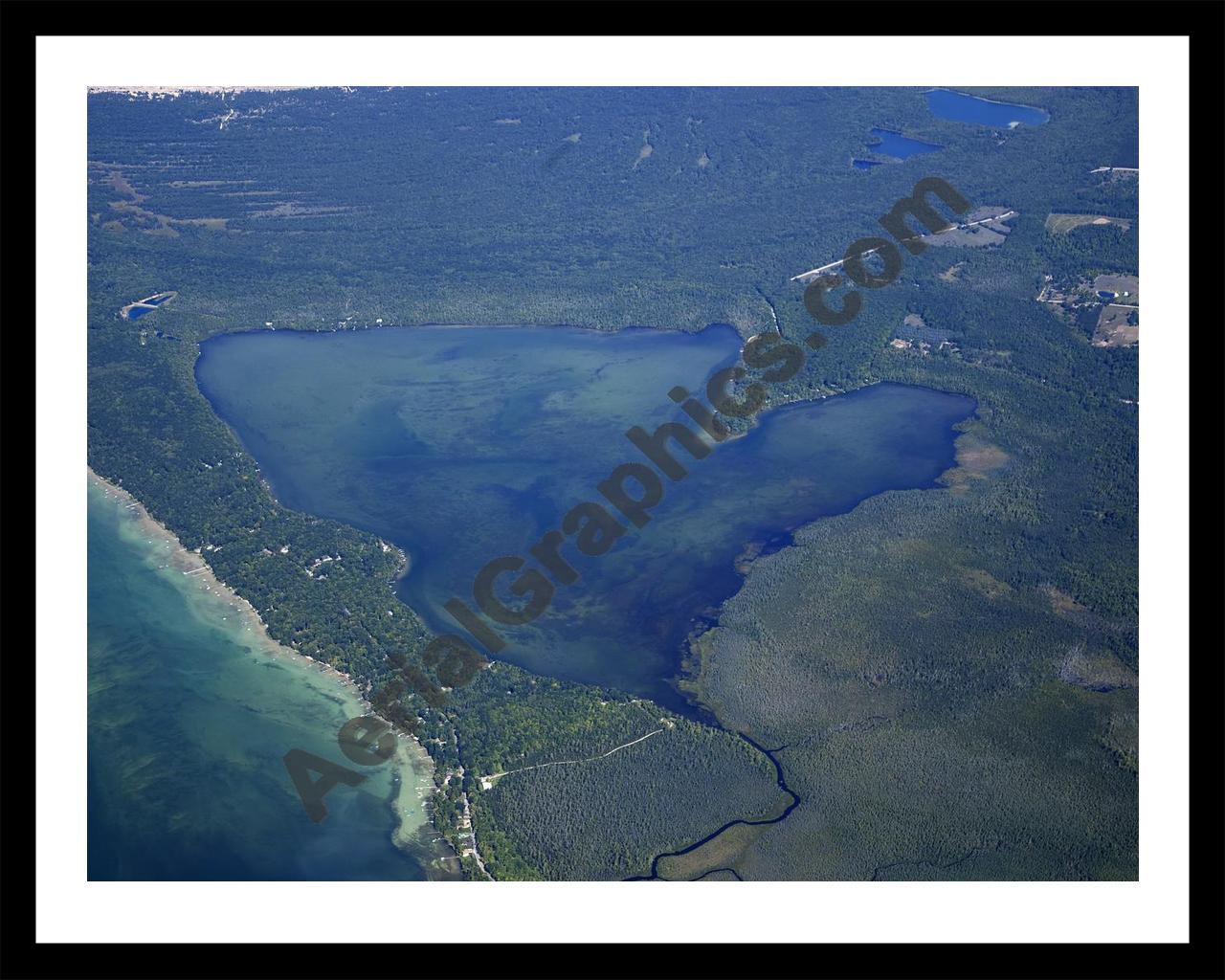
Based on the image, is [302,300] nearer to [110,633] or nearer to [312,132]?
[312,132]

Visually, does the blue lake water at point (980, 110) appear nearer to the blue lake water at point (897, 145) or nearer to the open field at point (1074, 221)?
the blue lake water at point (897, 145)

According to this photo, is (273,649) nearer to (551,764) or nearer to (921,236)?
(551,764)

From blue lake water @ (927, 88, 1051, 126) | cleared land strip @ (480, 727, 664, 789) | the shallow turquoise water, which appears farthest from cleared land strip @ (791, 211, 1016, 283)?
cleared land strip @ (480, 727, 664, 789)

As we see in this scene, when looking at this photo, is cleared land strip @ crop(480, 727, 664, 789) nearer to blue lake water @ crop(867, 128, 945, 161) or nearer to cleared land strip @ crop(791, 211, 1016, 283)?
cleared land strip @ crop(791, 211, 1016, 283)

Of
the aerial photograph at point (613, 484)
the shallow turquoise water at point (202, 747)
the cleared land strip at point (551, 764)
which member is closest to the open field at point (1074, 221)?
the aerial photograph at point (613, 484)

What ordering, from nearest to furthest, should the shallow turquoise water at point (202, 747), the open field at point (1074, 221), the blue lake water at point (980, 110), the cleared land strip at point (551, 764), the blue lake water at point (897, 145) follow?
the shallow turquoise water at point (202, 747), the cleared land strip at point (551, 764), the open field at point (1074, 221), the blue lake water at point (897, 145), the blue lake water at point (980, 110)

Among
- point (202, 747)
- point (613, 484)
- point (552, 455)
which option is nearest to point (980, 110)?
point (552, 455)
